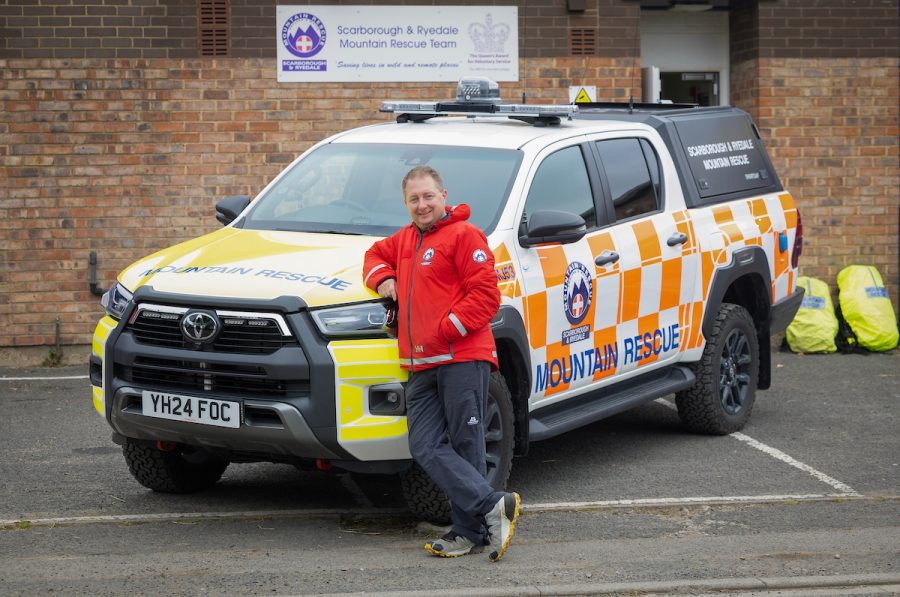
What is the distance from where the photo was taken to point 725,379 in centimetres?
842

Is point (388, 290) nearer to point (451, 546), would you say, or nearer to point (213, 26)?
point (451, 546)

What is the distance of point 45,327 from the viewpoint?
11797 millimetres

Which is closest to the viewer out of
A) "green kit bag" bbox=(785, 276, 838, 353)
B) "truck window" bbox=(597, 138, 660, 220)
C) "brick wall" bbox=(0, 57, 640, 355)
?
"truck window" bbox=(597, 138, 660, 220)

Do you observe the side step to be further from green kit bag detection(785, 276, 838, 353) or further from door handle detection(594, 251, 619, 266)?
green kit bag detection(785, 276, 838, 353)

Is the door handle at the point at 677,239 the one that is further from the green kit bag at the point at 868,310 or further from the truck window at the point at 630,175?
the green kit bag at the point at 868,310

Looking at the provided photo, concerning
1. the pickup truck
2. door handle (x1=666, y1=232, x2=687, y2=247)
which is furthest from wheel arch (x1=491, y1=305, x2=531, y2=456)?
door handle (x1=666, y1=232, x2=687, y2=247)

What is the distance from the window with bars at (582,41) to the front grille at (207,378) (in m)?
7.32

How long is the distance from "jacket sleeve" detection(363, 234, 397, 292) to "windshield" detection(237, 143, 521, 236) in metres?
0.58

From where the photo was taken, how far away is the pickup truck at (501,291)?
5.67 metres

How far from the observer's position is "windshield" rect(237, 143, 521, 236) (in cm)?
657

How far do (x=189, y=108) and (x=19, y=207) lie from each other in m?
1.69

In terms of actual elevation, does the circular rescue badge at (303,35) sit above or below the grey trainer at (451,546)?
above

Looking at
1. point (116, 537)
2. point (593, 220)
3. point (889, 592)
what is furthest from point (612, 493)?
point (116, 537)

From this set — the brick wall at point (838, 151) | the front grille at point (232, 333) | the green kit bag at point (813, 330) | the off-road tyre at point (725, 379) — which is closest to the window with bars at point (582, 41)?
the brick wall at point (838, 151)
